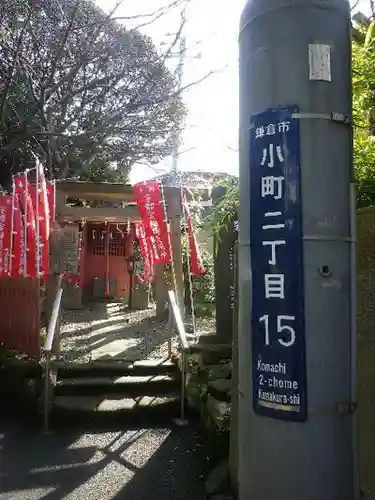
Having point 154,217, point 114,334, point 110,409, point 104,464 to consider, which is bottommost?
point 104,464

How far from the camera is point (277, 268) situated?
5.69 feet

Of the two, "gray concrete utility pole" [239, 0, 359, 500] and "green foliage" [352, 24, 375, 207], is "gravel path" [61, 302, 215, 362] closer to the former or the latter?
"green foliage" [352, 24, 375, 207]

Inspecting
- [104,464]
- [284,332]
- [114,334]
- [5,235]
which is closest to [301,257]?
[284,332]

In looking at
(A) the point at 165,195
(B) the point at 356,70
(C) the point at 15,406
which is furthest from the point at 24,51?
(B) the point at 356,70

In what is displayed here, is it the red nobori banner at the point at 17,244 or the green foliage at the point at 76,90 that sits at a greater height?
the green foliage at the point at 76,90

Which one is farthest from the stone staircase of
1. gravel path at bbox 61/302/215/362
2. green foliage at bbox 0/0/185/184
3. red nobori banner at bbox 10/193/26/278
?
green foliage at bbox 0/0/185/184

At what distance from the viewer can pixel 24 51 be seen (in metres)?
12.9

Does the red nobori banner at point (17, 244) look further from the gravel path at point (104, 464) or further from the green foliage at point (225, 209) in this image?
the green foliage at point (225, 209)

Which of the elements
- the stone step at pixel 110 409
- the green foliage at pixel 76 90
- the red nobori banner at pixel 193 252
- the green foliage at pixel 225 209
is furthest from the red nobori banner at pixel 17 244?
the green foliage at pixel 225 209

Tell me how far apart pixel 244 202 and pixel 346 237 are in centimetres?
43

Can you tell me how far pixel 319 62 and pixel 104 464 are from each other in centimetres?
473

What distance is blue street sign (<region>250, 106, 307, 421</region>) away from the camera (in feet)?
5.54

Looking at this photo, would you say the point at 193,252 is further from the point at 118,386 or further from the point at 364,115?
the point at 364,115

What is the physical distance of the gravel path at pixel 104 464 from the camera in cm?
437
